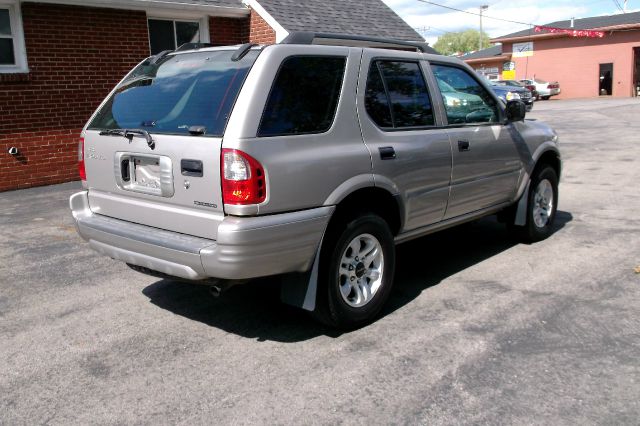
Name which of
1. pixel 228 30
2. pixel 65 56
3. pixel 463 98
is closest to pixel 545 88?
pixel 228 30

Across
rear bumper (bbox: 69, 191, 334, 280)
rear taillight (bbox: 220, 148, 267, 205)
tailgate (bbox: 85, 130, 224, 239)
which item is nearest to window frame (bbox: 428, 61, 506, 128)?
rear bumper (bbox: 69, 191, 334, 280)

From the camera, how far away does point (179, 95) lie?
13.4 ft

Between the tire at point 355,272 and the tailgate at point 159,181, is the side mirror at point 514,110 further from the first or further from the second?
the tailgate at point 159,181

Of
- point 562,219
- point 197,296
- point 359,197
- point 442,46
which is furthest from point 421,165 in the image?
point 442,46

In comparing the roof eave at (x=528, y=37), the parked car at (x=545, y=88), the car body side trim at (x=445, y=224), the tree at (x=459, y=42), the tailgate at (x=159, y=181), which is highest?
the tree at (x=459, y=42)

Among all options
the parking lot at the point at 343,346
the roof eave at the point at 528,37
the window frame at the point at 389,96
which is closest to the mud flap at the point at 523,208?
the parking lot at the point at 343,346

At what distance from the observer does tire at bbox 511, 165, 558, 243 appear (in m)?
6.24

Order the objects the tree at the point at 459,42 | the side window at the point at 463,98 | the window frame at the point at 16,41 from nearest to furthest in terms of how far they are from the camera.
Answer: the side window at the point at 463,98
the window frame at the point at 16,41
the tree at the point at 459,42

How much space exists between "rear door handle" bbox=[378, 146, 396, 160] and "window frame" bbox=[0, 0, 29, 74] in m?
8.13

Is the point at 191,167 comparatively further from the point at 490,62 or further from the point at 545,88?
the point at 490,62

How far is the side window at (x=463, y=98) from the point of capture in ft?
16.8

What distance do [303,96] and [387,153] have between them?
77cm

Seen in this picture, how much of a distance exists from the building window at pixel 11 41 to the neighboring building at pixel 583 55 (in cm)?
3769

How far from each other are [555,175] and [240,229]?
4302 millimetres
